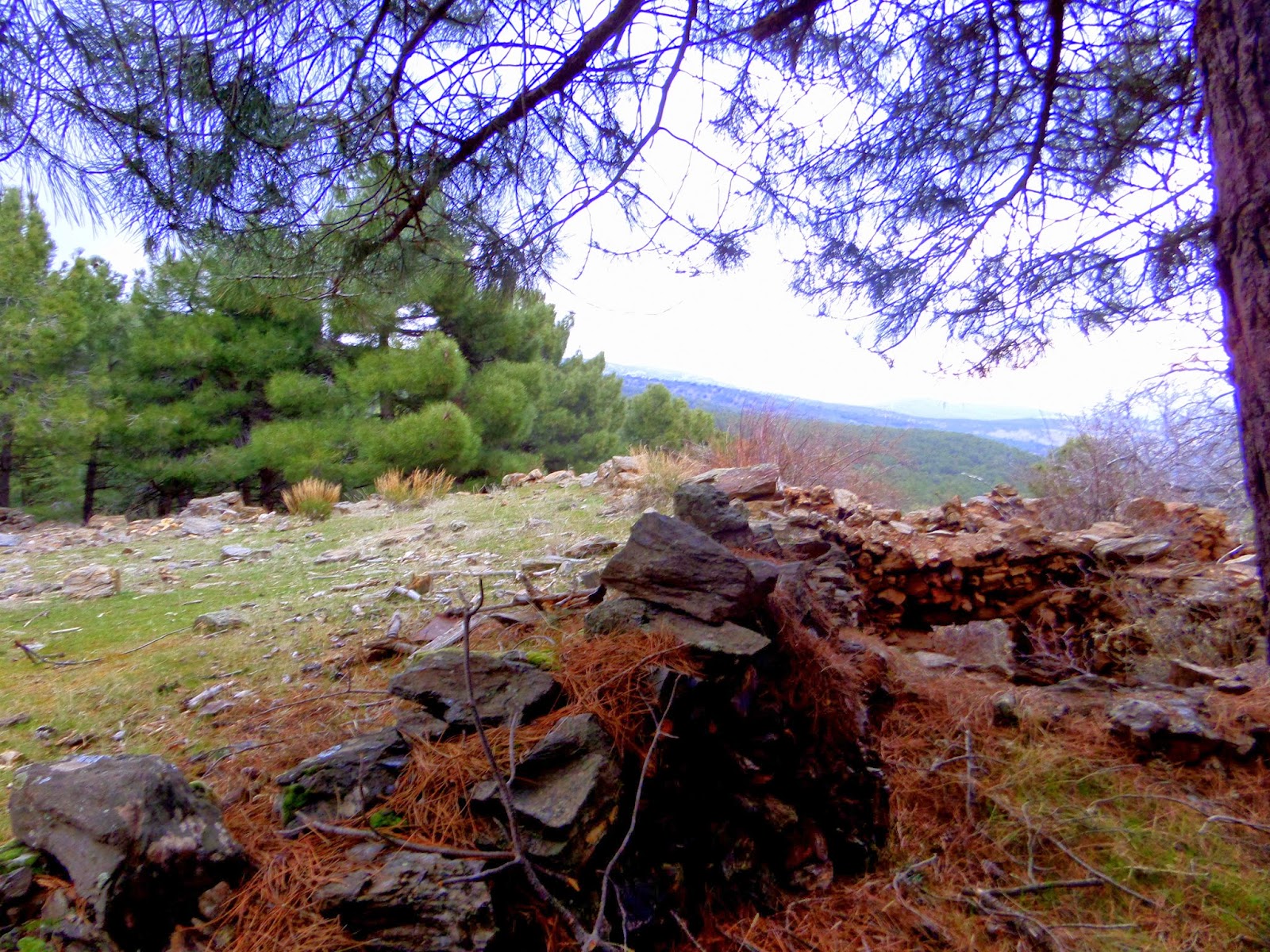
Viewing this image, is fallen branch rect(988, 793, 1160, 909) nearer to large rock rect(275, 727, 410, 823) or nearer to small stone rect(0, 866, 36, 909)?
large rock rect(275, 727, 410, 823)

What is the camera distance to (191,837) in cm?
143

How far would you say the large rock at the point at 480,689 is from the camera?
1.87 m

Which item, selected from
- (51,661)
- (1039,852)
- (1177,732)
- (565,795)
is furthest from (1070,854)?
(51,661)

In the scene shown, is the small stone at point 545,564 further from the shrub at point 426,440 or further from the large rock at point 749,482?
the shrub at point 426,440

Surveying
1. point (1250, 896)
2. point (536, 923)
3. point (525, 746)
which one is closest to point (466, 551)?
point (525, 746)

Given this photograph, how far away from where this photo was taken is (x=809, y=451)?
8.36 metres

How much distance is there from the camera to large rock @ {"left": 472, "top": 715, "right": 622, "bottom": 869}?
154cm

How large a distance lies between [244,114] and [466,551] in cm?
309

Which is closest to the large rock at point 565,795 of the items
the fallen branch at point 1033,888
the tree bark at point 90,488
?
the fallen branch at point 1033,888

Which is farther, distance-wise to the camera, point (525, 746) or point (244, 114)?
point (244, 114)

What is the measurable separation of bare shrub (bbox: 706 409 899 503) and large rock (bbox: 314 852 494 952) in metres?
6.63

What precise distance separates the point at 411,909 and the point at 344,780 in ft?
1.47

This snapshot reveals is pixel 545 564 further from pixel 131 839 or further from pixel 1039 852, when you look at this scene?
pixel 131 839

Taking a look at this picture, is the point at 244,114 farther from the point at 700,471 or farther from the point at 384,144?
the point at 700,471
